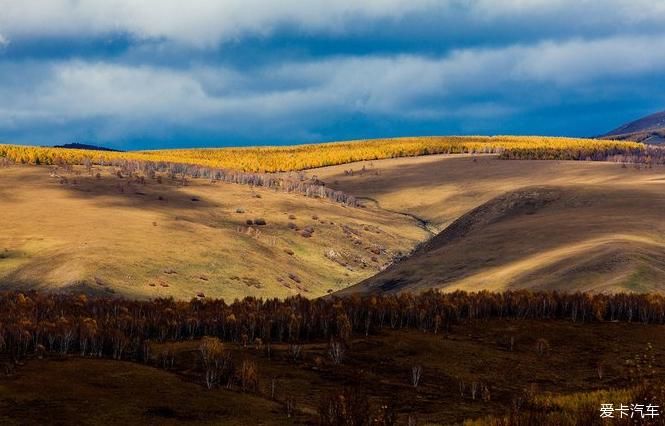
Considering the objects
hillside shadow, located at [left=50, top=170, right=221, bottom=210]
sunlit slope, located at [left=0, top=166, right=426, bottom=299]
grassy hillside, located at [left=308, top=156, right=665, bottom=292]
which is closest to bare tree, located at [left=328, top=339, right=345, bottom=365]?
grassy hillside, located at [left=308, top=156, right=665, bottom=292]

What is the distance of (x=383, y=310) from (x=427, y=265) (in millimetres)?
58522

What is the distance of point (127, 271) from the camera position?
114812mm

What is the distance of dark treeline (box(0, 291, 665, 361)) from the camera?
47.0 metres

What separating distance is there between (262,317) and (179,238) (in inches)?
3308

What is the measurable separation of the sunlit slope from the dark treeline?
4033 centimetres

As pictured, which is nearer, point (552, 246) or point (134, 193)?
point (552, 246)

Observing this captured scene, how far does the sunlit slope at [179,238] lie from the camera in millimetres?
114812

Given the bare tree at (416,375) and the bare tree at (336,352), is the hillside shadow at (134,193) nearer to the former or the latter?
the bare tree at (336,352)

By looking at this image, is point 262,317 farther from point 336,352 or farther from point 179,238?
point 179,238

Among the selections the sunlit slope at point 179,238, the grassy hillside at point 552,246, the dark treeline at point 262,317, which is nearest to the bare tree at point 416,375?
the dark treeline at point 262,317

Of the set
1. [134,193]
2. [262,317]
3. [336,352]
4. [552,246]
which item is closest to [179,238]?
[134,193]

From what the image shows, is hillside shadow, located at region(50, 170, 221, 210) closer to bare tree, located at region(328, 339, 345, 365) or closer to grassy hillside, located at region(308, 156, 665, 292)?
grassy hillside, located at region(308, 156, 665, 292)

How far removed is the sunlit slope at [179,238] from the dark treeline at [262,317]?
4033 cm

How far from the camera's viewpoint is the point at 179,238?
138375mm
